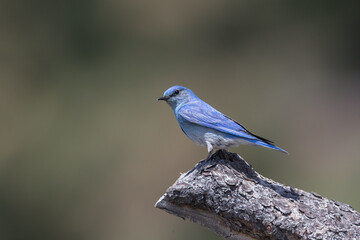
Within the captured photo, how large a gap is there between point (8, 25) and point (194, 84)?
293cm

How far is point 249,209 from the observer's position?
9.10 ft

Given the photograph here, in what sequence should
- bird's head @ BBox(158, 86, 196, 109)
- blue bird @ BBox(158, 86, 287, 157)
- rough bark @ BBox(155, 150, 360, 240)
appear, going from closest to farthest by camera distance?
1. rough bark @ BBox(155, 150, 360, 240)
2. blue bird @ BBox(158, 86, 287, 157)
3. bird's head @ BBox(158, 86, 196, 109)

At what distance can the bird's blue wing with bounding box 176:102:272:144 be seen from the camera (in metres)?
3.25

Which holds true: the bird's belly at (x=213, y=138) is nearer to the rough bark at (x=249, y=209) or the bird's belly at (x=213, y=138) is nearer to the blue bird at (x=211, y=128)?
the blue bird at (x=211, y=128)

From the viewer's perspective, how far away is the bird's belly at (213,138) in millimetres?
3289

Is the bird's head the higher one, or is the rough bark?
the bird's head

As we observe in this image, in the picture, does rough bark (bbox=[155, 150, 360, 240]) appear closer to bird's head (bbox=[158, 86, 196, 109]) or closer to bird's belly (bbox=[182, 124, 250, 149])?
bird's belly (bbox=[182, 124, 250, 149])

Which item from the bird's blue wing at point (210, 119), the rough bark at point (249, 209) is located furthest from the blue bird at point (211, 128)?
the rough bark at point (249, 209)

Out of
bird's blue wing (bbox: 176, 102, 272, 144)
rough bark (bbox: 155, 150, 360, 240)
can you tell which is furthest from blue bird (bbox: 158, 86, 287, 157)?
rough bark (bbox: 155, 150, 360, 240)

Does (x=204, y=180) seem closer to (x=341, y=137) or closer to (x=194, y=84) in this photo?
(x=194, y=84)

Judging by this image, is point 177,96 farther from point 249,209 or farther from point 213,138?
point 249,209

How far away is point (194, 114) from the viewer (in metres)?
3.48

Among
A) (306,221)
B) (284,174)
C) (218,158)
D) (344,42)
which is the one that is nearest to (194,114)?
(218,158)

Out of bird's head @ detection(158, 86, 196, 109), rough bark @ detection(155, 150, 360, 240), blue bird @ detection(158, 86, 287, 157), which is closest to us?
rough bark @ detection(155, 150, 360, 240)
